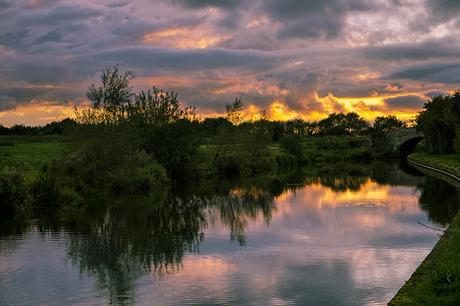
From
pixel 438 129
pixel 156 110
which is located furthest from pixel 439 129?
pixel 156 110

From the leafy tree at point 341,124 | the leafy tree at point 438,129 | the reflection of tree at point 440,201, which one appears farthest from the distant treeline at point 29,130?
the leafy tree at point 341,124

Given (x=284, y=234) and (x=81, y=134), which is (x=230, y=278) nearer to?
(x=284, y=234)

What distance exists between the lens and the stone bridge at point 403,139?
304ft

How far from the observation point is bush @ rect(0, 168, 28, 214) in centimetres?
2209

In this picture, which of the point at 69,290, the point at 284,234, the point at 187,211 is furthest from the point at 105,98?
the point at 69,290

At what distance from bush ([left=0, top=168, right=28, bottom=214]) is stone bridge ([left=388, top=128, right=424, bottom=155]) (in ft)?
260

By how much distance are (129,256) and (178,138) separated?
25605 mm

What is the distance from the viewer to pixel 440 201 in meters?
28.3

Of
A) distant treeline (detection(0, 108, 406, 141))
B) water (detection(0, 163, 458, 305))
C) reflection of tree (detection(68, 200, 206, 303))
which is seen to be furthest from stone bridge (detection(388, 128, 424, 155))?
reflection of tree (detection(68, 200, 206, 303))

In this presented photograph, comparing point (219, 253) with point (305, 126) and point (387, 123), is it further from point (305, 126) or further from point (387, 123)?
point (305, 126)

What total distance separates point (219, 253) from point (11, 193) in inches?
422

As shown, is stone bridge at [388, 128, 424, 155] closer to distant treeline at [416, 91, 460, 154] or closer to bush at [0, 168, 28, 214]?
distant treeline at [416, 91, 460, 154]

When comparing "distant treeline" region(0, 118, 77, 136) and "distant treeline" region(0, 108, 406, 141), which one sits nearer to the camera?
"distant treeline" region(0, 108, 406, 141)

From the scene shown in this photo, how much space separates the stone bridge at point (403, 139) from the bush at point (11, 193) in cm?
7932
